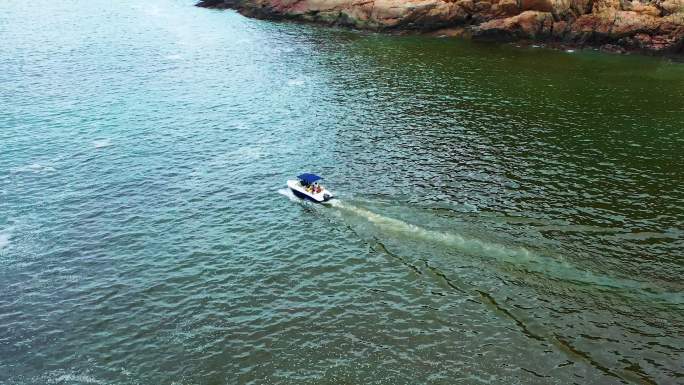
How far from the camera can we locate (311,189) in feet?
192

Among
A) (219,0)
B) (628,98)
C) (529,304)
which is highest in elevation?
(219,0)

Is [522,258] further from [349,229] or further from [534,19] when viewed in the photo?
[534,19]

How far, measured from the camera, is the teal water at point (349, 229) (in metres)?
38.9

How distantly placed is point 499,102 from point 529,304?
51012mm

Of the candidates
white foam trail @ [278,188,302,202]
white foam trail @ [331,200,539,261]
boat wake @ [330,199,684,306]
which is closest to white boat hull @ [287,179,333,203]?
white foam trail @ [278,188,302,202]

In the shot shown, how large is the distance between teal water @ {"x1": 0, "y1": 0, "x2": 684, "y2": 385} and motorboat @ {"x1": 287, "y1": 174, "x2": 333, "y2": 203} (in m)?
1.36

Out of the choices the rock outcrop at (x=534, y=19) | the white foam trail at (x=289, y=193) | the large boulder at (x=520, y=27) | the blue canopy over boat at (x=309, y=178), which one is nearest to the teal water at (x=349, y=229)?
the white foam trail at (x=289, y=193)

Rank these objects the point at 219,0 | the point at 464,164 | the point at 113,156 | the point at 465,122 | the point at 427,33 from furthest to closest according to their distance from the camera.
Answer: the point at 219,0 → the point at 427,33 → the point at 465,122 → the point at 113,156 → the point at 464,164

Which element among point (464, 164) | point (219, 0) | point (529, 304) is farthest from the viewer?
point (219, 0)

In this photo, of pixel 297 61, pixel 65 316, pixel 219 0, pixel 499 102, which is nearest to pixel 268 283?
pixel 65 316

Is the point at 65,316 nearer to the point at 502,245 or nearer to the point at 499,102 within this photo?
the point at 502,245

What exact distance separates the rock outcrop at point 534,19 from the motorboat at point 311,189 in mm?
81651

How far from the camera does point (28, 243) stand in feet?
172

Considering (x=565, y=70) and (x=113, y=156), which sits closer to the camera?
(x=113, y=156)
